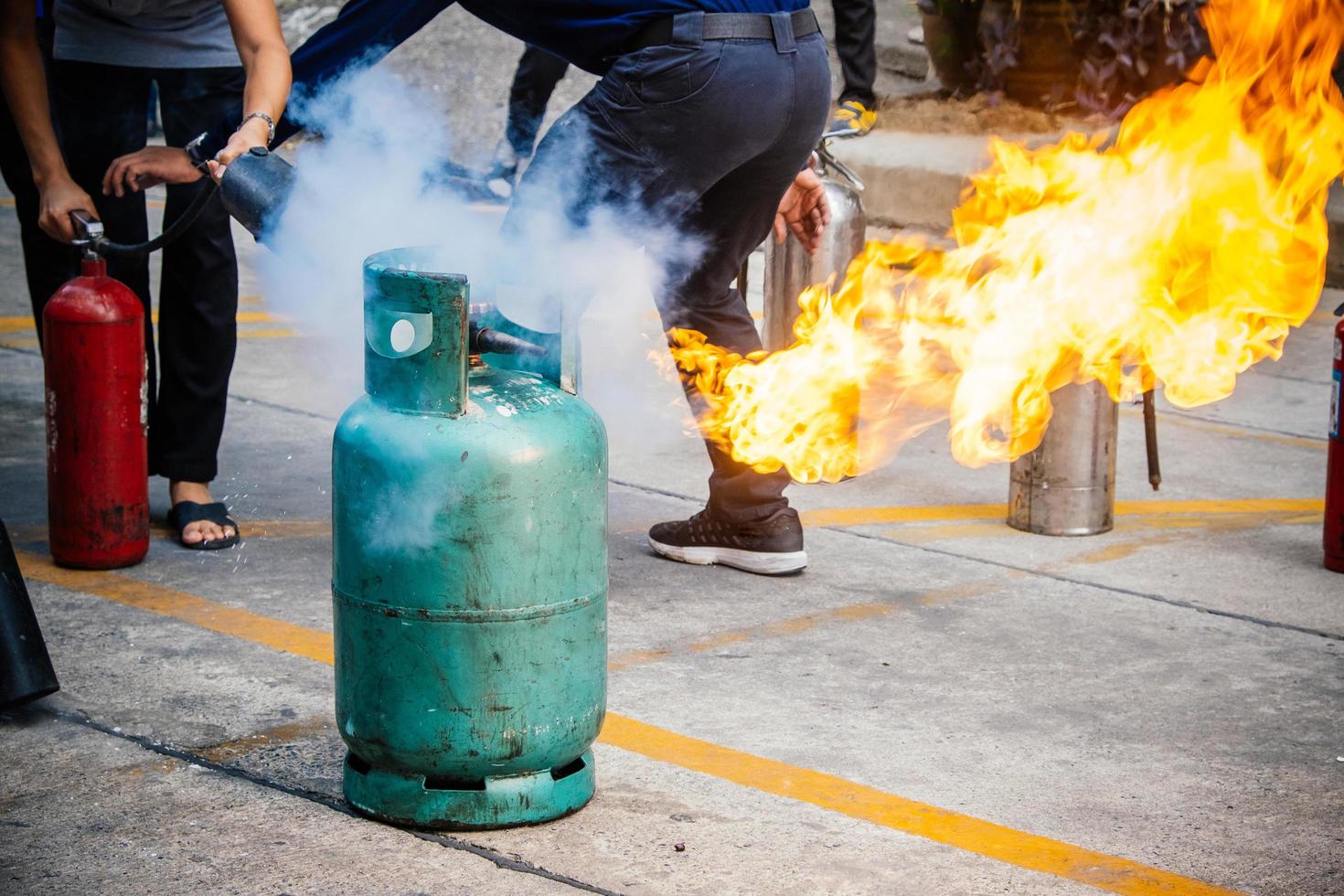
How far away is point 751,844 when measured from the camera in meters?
2.85

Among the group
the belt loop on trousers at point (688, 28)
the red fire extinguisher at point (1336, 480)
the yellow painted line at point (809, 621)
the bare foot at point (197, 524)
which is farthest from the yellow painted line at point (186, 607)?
the red fire extinguisher at point (1336, 480)

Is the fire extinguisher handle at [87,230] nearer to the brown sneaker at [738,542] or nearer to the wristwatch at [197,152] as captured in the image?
the wristwatch at [197,152]

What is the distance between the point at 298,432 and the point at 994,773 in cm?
331

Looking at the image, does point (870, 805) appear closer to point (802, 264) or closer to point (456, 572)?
point (456, 572)

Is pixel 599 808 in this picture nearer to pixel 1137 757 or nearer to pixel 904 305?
pixel 1137 757

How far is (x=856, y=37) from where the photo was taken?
10367mm

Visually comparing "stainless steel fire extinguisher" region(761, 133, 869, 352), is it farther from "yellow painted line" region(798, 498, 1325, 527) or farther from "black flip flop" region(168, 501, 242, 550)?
"black flip flop" region(168, 501, 242, 550)

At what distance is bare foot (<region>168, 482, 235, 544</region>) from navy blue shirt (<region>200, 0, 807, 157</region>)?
1.24 m

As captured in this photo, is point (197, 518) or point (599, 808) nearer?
point (599, 808)

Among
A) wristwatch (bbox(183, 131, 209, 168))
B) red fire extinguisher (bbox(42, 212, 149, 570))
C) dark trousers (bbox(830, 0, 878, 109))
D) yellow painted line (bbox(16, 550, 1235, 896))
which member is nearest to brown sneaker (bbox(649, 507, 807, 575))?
yellow painted line (bbox(16, 550, 1235, 896))

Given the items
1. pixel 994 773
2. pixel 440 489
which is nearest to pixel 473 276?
pixel 440 489

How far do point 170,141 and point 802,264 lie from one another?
242cm

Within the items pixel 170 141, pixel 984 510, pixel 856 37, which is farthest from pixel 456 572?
pixel 856 37

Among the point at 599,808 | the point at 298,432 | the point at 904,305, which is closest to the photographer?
the point at 599,808
